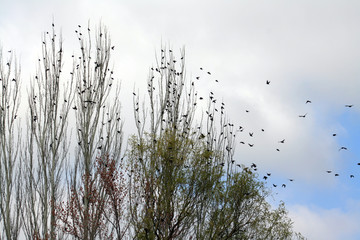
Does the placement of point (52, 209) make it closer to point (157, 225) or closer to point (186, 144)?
point (157, 225)

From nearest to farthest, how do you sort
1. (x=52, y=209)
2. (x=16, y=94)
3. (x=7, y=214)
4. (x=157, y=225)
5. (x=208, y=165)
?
(x=157, y=225), (x=208, y=165), (x=52, y=209), (x=7, y=214), (x=16, y=94)

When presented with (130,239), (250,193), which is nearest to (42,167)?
(130,239)

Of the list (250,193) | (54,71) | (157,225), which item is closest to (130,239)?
(157,225)

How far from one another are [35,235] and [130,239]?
3.12 meters

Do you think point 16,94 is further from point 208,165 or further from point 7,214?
point 208,165

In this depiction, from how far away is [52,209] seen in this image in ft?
47.3

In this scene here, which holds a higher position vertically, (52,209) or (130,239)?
(52,209)

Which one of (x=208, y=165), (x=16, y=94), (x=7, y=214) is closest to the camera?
(x=208, y=165)

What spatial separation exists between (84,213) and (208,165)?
4.11m

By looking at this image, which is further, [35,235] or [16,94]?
[16,94]

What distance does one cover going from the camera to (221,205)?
15.0m

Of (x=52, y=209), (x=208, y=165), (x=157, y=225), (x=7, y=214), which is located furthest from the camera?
(x=7, y=214)

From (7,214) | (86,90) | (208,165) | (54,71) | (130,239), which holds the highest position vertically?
(54,71)

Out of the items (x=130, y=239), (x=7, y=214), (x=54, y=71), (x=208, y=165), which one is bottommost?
(x=130, y=239)
